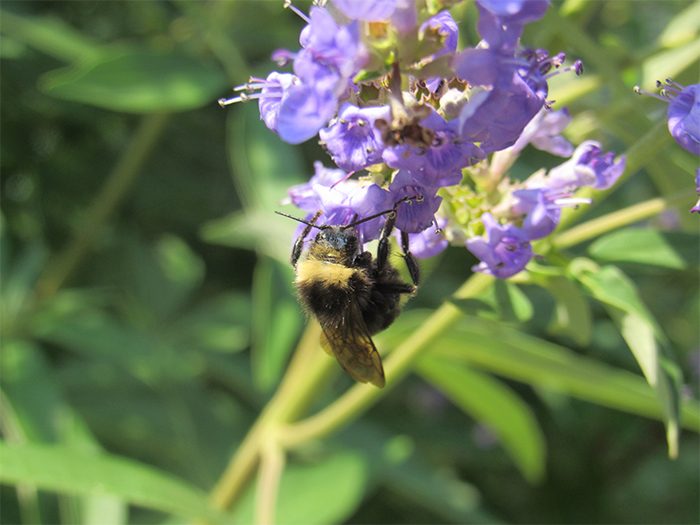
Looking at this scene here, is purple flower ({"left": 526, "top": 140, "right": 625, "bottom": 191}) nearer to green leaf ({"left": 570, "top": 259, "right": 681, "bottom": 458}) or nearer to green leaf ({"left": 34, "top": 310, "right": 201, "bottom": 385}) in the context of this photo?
green leaf ({"left": 570, "top": 259, "right": 681, "bottom": 458})

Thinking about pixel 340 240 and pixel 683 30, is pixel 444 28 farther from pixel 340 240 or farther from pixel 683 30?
pixel 683 30

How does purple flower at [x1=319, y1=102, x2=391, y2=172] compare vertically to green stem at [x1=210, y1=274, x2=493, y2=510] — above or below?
above

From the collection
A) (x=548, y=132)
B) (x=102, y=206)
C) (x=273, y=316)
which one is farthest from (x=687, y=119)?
(x=102, y=206)

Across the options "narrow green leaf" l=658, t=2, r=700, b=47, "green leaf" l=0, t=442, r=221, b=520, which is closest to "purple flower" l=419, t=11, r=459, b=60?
"narrow green leaf" l=658, t=2, r=700, b=47

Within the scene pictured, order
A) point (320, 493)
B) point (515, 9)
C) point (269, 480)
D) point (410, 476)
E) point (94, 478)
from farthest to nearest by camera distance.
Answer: point (410, 476)
point (320, 493)
point (269, 480)
point (94, 478)
point (515, 9)

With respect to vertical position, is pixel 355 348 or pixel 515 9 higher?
pixel 515 9

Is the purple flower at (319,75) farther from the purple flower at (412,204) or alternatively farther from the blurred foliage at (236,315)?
the blurred foliage at (236,315)
